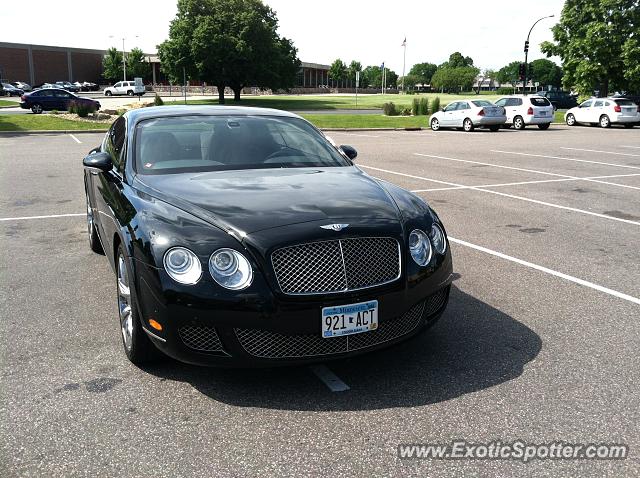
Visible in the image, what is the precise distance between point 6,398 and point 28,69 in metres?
113

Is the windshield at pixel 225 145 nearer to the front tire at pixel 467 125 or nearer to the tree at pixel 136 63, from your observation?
the front tire at pixel 467 125

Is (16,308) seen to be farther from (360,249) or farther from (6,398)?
(360,249)

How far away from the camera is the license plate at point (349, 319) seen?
3307 mm

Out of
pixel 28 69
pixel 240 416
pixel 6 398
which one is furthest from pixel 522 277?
pixel 28 69

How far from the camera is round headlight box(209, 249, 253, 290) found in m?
3.23

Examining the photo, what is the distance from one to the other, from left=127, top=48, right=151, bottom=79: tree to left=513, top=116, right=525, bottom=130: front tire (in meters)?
84.8

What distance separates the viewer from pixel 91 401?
11.1ft

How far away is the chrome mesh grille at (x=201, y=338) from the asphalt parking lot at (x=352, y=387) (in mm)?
331

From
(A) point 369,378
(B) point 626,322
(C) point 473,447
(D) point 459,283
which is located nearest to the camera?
(C) point 473,447

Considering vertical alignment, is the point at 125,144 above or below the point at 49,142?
above

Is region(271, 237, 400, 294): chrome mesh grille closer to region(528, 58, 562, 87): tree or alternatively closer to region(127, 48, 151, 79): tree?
region(127, 48, 151, 79): tree

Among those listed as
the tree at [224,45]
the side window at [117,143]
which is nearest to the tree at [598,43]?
the tree at [224,45]

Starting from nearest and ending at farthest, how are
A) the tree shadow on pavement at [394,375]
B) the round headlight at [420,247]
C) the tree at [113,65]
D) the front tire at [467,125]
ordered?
the tree shadow on pavement at [394,375] → the round headlight at [420,247] → the front tire at [467,125] → the tree at [113,65]

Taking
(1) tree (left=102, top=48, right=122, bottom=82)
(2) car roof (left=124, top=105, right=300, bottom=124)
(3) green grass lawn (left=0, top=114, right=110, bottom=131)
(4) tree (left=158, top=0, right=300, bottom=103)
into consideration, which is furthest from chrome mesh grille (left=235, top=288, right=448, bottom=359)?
(1) tree (left=102, top=48, right=122, bottom=82)
